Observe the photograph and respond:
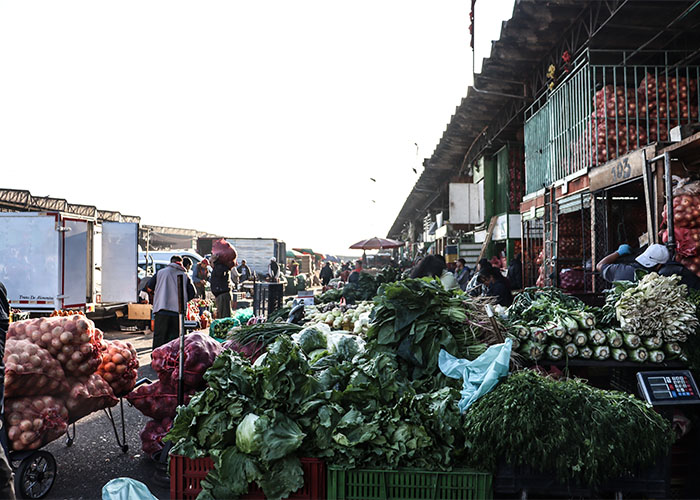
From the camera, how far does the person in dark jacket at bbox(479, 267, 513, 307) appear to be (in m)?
7.73

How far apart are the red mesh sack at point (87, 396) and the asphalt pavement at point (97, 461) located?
0.56 metres

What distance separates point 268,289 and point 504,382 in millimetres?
6592

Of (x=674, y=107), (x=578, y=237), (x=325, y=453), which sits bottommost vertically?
(x=325, y=453)

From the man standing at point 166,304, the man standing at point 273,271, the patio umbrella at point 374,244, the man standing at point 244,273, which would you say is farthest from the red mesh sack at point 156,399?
the patio umbrella at point 374,244

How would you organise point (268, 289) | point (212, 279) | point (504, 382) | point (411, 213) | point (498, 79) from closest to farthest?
point (504, 382), point (268, 289), point (212, 279), point (498, 79), point (411, 213)

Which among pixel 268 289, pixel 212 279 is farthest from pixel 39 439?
pixel 212 279

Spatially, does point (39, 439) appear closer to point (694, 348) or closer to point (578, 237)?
point (694, 348)

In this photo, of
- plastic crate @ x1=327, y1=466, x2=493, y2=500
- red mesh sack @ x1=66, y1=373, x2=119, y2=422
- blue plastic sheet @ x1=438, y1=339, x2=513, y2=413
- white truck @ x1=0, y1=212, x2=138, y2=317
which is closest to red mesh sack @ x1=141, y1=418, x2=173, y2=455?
red mesh sack @ x1=66, y1=373, x2=119, y2=422

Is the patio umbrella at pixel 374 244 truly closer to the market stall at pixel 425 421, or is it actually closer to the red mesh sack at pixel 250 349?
Answer: the red mesh sack at pixel 250 349

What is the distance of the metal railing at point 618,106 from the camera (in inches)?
300

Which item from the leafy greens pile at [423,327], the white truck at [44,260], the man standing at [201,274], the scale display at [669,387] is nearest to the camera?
the scale display at [669,387]

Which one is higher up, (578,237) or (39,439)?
(578,237)

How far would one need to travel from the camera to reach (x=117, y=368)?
4.57 m

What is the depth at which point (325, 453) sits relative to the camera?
104 inches
